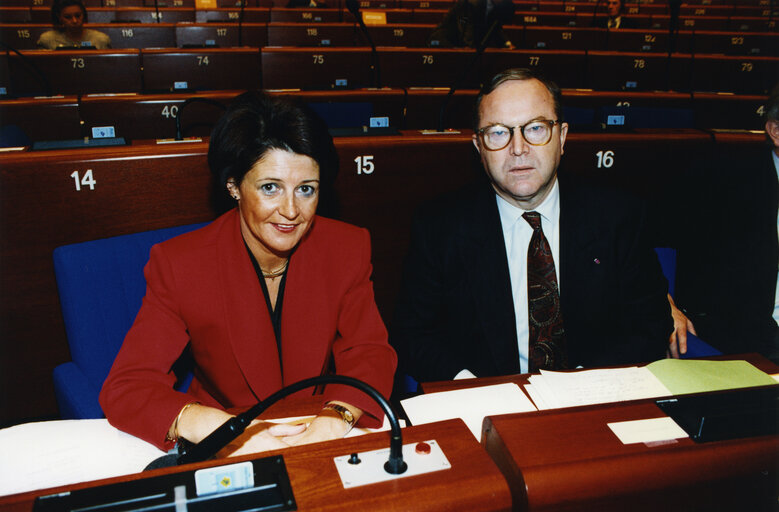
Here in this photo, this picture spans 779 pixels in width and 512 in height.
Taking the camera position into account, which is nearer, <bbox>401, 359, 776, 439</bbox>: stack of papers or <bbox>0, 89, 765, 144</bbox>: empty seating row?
<bbox>401, 359, 776, 439</bbox>: stack of papers

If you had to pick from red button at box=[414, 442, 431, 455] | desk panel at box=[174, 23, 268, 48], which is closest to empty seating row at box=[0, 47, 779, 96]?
desk panel at box=[174, 23, 268, 48]

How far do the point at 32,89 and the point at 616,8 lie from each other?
7.52 meters

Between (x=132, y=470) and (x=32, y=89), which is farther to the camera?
(x=32, y=89)

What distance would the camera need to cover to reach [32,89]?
424 cm

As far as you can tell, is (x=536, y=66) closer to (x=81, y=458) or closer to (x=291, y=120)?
(x=291, y=120)

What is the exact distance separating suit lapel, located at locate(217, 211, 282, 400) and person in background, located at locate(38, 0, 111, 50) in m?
4.63

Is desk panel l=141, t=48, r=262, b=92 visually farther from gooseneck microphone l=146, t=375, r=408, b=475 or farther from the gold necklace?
gooseneck microphone l=146, t=375, r=408, b=475

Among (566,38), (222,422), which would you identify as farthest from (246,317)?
(566,38)

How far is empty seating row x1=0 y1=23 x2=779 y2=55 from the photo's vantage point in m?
5.88

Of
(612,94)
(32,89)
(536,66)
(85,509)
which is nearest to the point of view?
(85,509)

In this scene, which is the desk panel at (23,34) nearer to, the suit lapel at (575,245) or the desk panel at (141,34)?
the desk panel at (141,34)

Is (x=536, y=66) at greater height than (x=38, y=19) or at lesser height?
lesser

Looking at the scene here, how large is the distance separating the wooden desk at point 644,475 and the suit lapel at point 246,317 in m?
0.84

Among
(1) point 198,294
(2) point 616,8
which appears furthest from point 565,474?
(2) point 616,8
